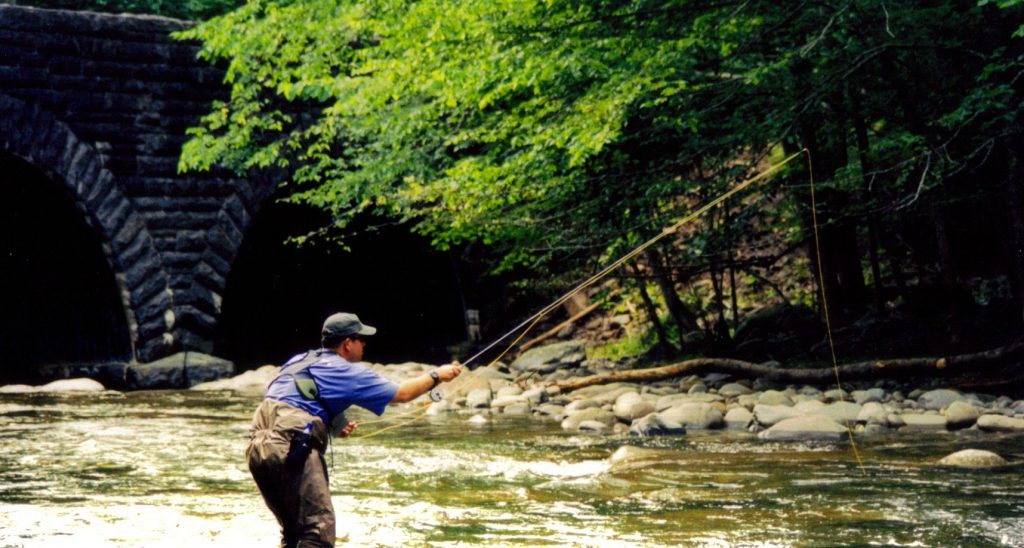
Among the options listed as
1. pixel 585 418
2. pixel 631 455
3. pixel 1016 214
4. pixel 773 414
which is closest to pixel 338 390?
pixel 631 455

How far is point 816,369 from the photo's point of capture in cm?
1185

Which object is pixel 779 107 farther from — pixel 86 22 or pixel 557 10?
pixel 86 22

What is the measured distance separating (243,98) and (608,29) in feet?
24.7

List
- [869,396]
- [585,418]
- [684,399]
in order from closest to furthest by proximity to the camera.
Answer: [869,396]
[585,418]
[684,399]

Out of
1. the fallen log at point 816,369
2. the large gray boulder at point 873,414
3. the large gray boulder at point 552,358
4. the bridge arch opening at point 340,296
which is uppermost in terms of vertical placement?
the bridge arch opening at point 340,296

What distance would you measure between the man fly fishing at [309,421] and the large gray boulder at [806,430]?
5.08 metres

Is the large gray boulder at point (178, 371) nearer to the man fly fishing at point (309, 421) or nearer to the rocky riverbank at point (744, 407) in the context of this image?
the rocky riverbank at point (744, 407)

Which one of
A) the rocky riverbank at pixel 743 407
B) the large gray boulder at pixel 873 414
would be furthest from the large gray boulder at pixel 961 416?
the large gray boulder at pixel 873 414

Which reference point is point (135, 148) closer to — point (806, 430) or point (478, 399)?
point (478, 399)

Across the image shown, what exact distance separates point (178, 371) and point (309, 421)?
12.1 metres

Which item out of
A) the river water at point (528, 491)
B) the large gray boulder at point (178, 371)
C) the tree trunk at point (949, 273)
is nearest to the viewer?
the river water at point (528, 491)

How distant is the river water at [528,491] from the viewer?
240 inches

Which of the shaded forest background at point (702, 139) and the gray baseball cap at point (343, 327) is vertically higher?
the shaded forest background at point (702, 139)

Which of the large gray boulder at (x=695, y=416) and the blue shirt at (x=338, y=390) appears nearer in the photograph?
the blue shirt at (x=338, y=390)
